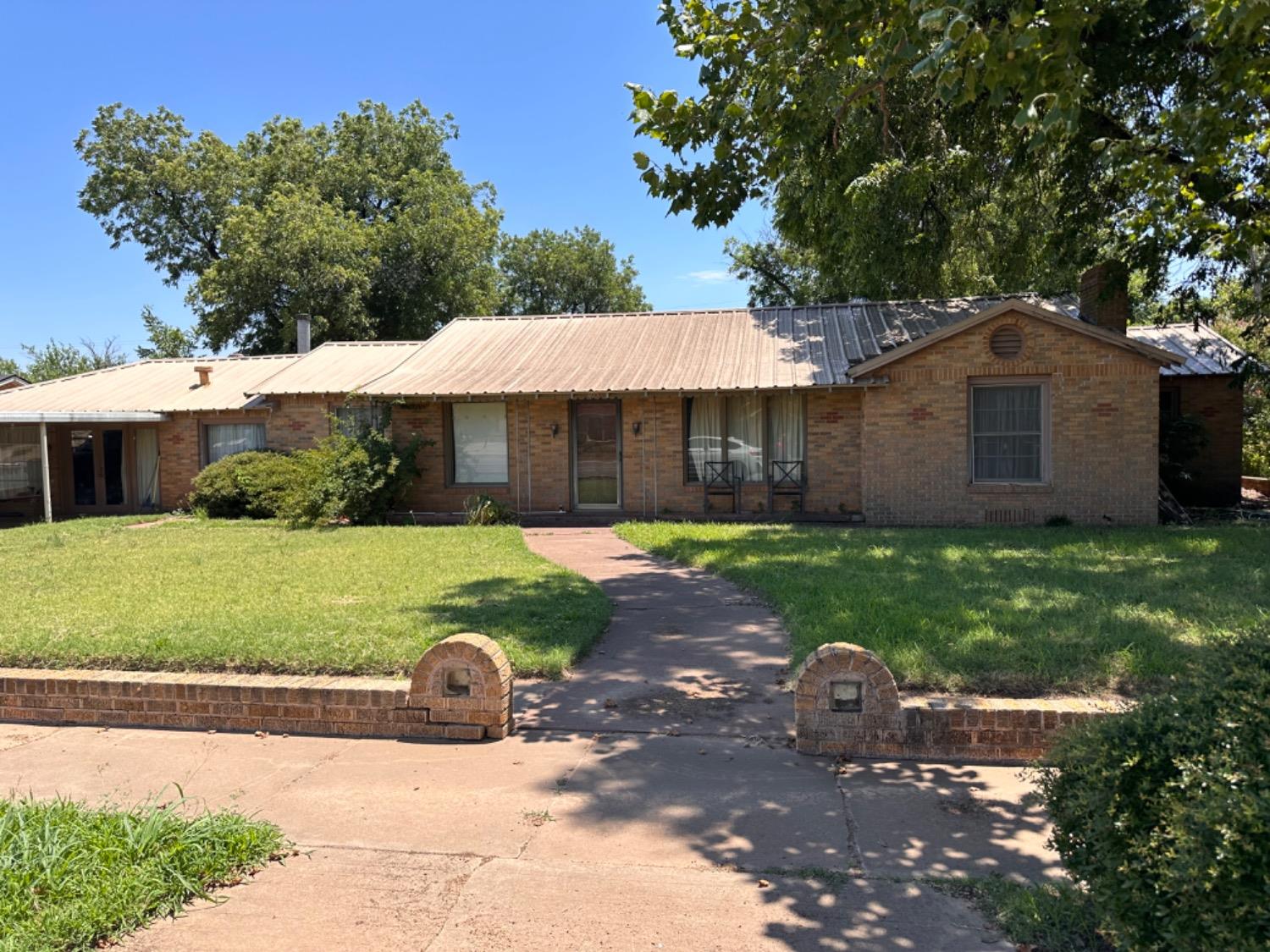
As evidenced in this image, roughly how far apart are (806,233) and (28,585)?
11.5 m

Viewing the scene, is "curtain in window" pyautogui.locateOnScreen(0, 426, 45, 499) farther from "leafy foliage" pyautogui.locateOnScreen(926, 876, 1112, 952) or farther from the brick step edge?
"leafy foliage" pyautogui.locateOnScreen(926, 876, 1112, 952)

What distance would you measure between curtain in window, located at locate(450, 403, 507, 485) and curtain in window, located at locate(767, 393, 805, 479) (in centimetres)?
542

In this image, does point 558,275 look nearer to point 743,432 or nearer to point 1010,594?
point 743,432

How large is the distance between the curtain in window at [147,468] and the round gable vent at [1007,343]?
18878 mm

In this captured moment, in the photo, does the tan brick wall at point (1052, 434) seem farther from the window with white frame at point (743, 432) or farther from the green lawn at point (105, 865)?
the green lawn at point (105, 865)

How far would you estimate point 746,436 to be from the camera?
1678cm

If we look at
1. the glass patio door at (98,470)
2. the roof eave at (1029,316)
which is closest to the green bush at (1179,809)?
the roof eave at (1029,316)

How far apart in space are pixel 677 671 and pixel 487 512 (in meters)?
A: 10.0

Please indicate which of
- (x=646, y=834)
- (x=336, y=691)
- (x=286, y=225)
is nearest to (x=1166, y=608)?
(x=646, y=834)

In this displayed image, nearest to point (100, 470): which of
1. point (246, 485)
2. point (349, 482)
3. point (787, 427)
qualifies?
point (246, 485)

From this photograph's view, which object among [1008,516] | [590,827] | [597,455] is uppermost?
[597,455]

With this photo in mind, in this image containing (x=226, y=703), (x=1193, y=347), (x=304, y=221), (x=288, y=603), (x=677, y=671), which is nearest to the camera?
(x=226, y=703)

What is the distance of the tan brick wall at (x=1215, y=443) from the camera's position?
60.3 ft

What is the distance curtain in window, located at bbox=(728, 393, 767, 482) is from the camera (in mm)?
16672
